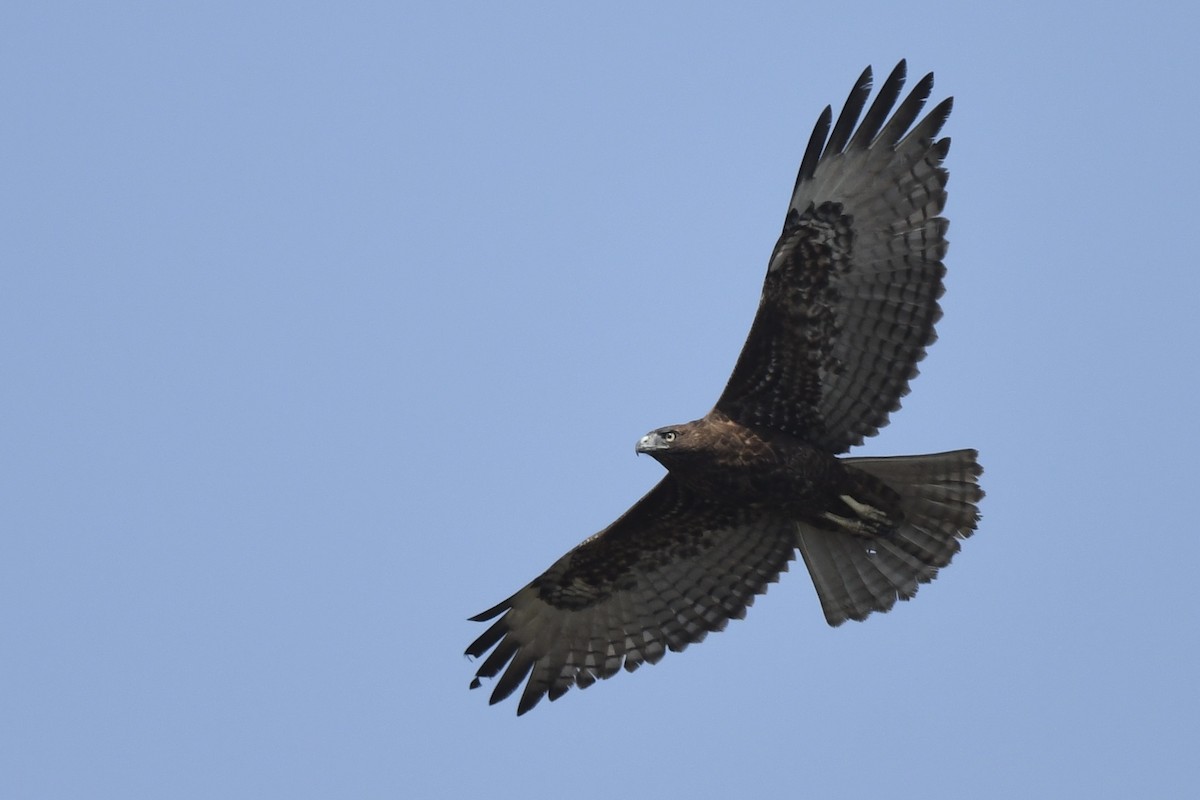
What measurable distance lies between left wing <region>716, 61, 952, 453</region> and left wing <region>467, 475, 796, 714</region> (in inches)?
51.1

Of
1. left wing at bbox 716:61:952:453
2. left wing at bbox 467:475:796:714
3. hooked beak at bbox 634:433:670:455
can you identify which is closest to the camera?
left wing at bbox 716:61:952:453

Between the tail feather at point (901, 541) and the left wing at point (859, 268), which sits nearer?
the left wing at point (859, 268)

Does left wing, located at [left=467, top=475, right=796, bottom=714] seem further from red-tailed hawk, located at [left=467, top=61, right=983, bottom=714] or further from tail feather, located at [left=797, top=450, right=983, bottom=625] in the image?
tail feather, located at [left=797, top=450, right=983, bottom=625]

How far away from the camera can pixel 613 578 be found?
48.2 feet

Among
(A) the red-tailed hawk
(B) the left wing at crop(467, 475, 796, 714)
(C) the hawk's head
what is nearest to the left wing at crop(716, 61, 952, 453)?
(A) the red-tailed hawk

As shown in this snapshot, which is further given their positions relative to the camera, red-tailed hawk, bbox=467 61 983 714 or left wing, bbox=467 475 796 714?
left wing, bbox=467 475 796 714

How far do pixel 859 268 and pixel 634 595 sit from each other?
10.5 ft

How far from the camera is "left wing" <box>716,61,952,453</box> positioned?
13156 millimetres

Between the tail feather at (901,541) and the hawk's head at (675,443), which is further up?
the hawk's head at (675,443)

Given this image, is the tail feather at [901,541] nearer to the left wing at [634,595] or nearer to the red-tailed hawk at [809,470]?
the red-tailed hawk at [809,470]

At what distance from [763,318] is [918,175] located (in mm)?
1458

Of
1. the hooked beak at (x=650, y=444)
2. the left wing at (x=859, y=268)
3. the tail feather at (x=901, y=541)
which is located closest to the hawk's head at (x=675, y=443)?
the hooked beak at (x=650, y=444)

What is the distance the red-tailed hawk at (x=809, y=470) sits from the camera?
13.2m

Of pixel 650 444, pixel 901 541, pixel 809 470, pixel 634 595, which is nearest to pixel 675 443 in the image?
pixel 650 444
